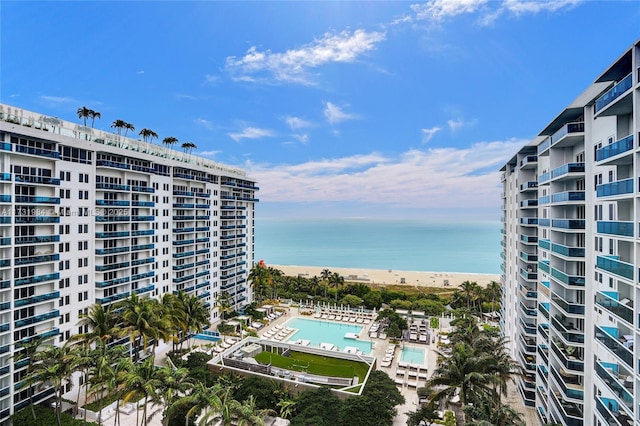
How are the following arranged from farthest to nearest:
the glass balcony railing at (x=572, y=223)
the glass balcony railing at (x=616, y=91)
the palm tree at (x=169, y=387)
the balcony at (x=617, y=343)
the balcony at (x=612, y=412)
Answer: the glass balcony railing at (x=572, y=223)
the palm tree at (x=169, y=387)
the balcony at (x=612, y=412)
the balcony at (x=617, y=343)
the glass balcony railing at (x=616, y=91)

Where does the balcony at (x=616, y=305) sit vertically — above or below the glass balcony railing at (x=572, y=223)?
below

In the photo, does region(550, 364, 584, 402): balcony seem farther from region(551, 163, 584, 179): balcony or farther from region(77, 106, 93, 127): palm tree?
region(77, 106, 93, 127): palm tree

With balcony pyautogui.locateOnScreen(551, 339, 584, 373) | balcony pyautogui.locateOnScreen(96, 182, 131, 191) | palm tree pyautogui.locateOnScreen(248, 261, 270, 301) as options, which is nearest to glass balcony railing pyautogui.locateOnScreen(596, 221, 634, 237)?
balcony pyautogui.locateOnScreen(551, 339, 584, 373)

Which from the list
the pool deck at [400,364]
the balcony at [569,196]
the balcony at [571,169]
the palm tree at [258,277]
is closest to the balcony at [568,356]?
the balcony at [569,196]

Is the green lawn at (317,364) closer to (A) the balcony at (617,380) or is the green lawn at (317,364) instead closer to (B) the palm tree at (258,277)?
(B) the palm tree at (258,277)

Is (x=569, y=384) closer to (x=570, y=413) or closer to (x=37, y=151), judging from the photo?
(x=570, y=413)

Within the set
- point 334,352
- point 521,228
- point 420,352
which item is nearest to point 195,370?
point 334,352

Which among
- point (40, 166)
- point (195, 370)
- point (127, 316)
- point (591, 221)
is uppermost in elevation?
point (40, 166)

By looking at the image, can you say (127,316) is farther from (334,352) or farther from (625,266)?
(625,266)
